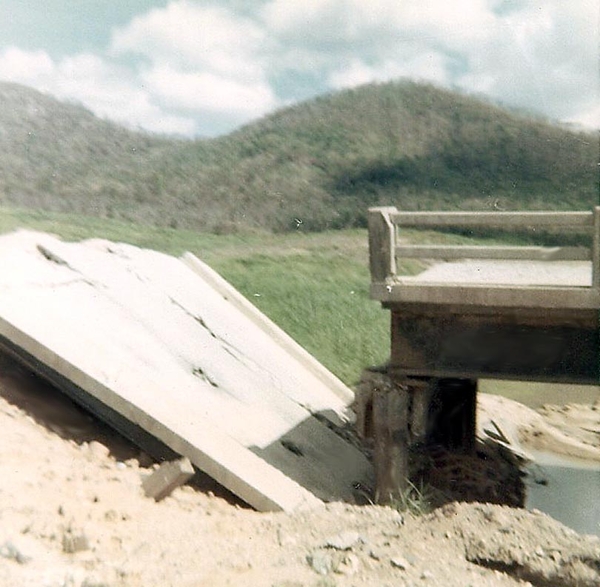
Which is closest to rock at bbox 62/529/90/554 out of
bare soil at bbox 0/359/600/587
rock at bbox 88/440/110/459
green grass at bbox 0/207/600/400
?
bare soil at bbox 0/359/600/587

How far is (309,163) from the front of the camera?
126 ft

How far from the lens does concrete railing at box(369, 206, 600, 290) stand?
22.3ft

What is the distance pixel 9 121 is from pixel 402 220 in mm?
24046

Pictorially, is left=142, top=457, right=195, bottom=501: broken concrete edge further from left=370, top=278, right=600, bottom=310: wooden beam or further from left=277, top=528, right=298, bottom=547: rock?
left=370, top=278, right=600, bottom=310: wooden beam

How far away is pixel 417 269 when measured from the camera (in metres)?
21.3

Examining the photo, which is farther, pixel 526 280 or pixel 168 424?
pixel 526 280

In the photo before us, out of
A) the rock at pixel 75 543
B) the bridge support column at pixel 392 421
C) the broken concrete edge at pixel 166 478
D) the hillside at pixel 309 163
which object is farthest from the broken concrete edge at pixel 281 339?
the hillside at pixel 309 163

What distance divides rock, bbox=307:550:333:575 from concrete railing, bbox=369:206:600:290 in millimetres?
2827

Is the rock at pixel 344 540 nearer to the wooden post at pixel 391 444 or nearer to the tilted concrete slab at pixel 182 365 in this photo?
the tilted concrete slab at pixel 182 365

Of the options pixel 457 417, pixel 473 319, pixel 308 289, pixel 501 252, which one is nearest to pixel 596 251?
pixel 501 252

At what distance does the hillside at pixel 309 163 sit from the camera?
86.8 feet

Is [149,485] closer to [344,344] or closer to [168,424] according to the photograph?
[168,424]

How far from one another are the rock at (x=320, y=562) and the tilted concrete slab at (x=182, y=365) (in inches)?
44.5

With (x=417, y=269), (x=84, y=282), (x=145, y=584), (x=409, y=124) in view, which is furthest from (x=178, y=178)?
(x=145, y=584)
